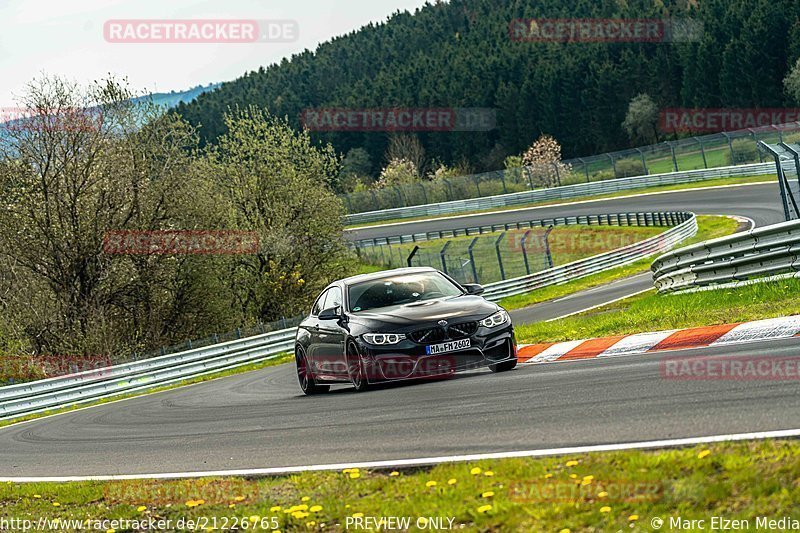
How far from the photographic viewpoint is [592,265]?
38688 mm

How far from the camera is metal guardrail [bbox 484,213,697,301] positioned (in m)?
35.9

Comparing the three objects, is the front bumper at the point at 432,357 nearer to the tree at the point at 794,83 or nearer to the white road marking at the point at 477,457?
the white road marking at the point at 477,457

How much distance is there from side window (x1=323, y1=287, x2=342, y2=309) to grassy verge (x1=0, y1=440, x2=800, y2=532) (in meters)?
5.90

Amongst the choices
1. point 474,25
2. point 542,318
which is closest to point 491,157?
point 474,25

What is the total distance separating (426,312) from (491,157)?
365 feet

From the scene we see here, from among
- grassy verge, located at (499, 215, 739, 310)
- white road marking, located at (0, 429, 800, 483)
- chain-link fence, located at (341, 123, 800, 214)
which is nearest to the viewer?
white road marking, located at (0, 429, 800, 483)

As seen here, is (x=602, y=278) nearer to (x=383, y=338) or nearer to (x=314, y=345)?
(x=314, y=345)

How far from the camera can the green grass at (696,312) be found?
1252cm

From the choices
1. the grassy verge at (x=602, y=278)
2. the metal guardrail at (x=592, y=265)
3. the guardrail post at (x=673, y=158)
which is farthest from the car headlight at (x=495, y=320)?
the guardrail post at (x=673, y=158)

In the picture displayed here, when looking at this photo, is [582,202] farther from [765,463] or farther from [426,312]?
[765,463]

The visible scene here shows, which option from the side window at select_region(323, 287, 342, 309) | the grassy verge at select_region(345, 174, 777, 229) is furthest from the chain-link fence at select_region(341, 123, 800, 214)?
the side window at select_region(323, 287, 342, 309)

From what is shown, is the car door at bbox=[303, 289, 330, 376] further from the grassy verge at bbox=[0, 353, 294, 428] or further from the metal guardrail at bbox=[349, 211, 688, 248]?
the metal guardrail at bbox=[349, 211, 688, 248]

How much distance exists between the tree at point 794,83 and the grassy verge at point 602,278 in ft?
166

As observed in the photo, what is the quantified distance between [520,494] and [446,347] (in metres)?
6.28
